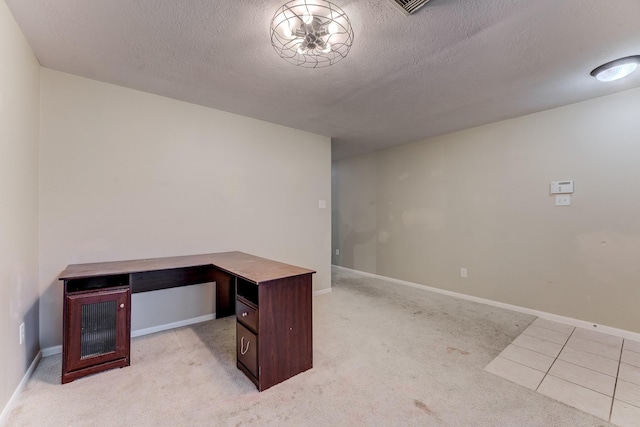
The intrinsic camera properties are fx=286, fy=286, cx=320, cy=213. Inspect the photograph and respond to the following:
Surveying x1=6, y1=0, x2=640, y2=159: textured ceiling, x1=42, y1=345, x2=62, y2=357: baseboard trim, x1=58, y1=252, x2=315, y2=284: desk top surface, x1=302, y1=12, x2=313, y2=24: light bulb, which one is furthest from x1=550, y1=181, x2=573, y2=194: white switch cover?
x1=42, y1=345, x2=62, y2=357: baseboard trim

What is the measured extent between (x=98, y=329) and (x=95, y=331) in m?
0.02

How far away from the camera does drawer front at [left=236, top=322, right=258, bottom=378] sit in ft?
6.32

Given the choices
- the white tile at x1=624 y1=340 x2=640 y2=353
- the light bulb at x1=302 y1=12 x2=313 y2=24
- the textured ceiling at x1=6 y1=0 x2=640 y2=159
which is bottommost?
the white tile at x1=624 y1=340 x2=640 y2=353

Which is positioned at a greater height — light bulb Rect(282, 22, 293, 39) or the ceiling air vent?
light bulb Rect(282, 22, 293, 39)

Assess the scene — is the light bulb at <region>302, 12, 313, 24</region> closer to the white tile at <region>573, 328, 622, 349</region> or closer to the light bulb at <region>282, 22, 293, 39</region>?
the light bulb at <region>282, 22, 293, 39</region>

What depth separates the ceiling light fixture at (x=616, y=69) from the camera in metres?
2.14

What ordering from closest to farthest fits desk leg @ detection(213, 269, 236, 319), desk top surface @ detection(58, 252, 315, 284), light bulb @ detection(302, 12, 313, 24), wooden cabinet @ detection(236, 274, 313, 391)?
light bulb @ detection(302, 12, 313, 24)
wooden cabinet @ detection(236, 274, 313, 391)
desk top surface @ detection(58, 252, 315, 284)
desk leg @ detection(213, 269, 236, 319)

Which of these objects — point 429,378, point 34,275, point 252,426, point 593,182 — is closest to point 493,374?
point 429,378

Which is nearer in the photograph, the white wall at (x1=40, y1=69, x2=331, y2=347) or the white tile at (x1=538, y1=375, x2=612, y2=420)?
the white tile at (x1=538, y1=375, x2=612, y2=420)

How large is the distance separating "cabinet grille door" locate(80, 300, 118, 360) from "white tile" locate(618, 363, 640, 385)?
145 inches

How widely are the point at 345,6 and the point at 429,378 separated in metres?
2.46

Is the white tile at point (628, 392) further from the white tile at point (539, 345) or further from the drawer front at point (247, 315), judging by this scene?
the drawer front at point (247, 315)

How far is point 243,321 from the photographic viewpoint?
2.09 metres

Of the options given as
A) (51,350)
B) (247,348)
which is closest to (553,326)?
(247,348)
